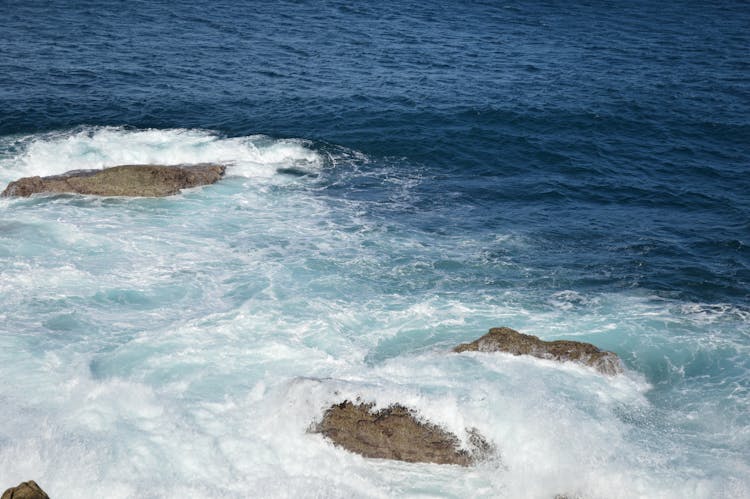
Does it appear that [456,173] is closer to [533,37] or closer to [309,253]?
[309,253]

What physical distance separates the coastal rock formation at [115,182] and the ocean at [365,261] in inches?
24.7

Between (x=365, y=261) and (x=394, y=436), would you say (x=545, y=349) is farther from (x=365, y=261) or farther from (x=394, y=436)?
(x=365, y=261)

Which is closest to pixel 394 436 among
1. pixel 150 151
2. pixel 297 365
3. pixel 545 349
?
pixel 297 365

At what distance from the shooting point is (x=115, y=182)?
28641 millimetres

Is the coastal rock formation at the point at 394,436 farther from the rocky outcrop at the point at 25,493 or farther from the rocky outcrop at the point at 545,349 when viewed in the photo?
the rocky outcrop at the point at 25,493

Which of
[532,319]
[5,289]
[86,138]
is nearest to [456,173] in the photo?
[532,319]

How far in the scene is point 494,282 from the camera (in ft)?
77.5

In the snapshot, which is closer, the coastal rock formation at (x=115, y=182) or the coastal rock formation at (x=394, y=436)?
the coastal rock formation at (x=394, y=436)

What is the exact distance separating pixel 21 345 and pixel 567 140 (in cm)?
2658

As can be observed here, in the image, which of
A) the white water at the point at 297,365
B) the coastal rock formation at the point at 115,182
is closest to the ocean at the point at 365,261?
the white water at the point at 297,365

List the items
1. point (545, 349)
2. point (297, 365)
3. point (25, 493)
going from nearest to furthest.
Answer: point (25, 493) → point (297, 365) → point (545, 349)

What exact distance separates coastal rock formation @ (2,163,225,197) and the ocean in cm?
63

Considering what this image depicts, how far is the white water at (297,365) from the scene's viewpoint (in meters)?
14.9

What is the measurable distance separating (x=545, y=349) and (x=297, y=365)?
600 cm
